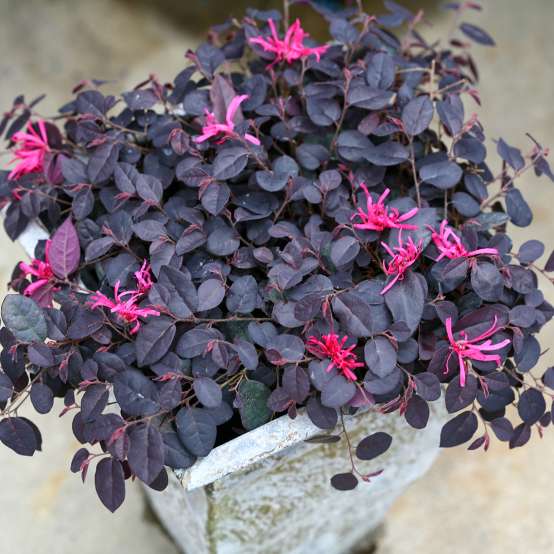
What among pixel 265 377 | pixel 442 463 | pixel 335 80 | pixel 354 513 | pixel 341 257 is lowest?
pixel 442 463

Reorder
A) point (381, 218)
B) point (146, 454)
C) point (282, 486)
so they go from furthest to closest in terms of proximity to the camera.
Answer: point (282, 486)
point (381, 218)
point (146, 454)

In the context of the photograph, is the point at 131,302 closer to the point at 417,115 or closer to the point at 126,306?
the point at 126,306

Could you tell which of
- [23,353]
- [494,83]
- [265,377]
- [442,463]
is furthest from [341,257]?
[494,83]

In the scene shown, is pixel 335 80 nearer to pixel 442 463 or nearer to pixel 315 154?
pixel 315 154

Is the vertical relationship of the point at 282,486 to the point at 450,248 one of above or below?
below

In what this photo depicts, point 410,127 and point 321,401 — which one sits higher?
point 410,127

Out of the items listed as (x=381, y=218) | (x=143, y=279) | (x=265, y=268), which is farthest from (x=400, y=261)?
(x=143, y=279)

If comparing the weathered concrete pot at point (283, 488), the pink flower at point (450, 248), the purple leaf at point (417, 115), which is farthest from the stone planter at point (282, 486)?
the purple leaf at point (417, 115)
